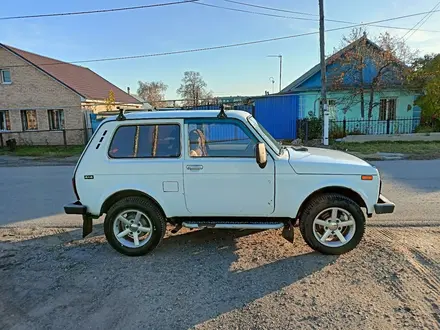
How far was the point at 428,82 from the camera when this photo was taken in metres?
17.2

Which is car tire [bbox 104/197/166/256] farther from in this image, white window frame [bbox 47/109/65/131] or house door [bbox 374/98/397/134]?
white window frame [bbox 47/109/65/131]

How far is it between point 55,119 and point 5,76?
180 inches

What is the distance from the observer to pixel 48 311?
113 inches

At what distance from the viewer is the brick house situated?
2062 cm

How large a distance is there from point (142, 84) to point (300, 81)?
4707 centimetres

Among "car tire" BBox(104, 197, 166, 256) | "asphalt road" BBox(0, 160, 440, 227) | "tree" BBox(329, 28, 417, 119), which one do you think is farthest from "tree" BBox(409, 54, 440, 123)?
"car tire" BBox(104, 197, 166, 256)

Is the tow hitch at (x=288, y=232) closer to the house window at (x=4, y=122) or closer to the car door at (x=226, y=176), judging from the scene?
the car door at (x=226, y=176)

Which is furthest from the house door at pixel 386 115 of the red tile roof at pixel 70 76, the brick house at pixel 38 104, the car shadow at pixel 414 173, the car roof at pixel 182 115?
the red tile roof at pixel 70 76

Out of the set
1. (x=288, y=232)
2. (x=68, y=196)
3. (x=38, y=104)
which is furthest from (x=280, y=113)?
(x=38, y=104)

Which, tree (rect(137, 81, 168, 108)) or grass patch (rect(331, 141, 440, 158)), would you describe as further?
tree (rect(137, 81, 168, 108))

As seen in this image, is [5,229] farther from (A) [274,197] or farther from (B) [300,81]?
(B) [300,81]

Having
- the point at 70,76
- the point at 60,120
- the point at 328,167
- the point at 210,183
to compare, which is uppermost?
the point at 70,76

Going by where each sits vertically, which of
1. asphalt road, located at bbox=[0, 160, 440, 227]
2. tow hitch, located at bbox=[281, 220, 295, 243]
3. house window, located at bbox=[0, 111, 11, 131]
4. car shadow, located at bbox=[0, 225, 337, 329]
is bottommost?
car shadow, located at bbox=[0, 225, 337, 329]

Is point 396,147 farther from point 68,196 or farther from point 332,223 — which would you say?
point 68,196
